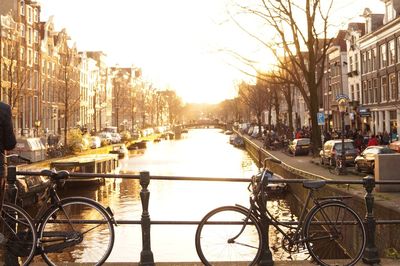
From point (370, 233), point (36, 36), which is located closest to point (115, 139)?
point (36, 36)

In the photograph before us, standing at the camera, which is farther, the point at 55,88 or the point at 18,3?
the point at 55,88

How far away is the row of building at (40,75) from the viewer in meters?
49.7

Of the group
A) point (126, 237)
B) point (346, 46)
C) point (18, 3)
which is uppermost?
point (18, 3)

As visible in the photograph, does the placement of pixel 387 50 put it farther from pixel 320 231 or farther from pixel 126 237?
pixel 320 231

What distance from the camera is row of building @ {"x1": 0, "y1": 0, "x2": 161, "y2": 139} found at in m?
49.7

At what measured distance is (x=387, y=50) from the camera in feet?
153

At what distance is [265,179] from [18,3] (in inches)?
2288

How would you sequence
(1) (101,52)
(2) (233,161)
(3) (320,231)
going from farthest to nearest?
(1) (101,52) → (2) (233,161) → (3) (320,231)

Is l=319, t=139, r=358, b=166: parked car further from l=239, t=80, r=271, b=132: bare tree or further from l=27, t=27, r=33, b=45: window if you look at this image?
l=27, t=27, r=33, b=45: window

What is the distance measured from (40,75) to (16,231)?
62756 millimetres

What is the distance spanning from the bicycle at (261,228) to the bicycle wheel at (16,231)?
1.86 meters

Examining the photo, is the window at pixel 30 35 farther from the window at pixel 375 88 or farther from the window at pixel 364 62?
the window at pixel 375 88

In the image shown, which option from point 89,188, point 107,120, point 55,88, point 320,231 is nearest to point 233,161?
point 89,188

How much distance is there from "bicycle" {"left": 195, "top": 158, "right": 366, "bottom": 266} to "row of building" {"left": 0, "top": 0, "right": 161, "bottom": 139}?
1452 inches
